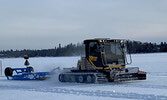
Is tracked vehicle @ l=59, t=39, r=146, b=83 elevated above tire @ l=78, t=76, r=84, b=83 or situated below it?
above

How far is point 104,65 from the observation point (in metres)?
14.7

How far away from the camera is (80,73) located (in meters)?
15.2

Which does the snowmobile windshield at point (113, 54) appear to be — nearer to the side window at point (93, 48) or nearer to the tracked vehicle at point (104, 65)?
the tracked vehicle at point (104, 65)

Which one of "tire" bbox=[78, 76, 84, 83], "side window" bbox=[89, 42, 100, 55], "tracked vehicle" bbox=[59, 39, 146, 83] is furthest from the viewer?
"tire" bbox=[78, 76, 84, 83]

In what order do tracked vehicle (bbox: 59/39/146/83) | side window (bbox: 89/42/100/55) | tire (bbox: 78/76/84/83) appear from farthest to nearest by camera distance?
tire (bbox: 78/76/84/83) < side window (bbox: 89/42/100/55) < tracked vehicle (bbox: 59/39/146/83)

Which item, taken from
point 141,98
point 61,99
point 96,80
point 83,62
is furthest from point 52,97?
point 83,62

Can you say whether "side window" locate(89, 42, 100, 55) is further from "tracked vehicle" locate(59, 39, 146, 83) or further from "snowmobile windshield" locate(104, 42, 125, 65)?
"snowmobile windshield" locate(104, 42, 125, 65)

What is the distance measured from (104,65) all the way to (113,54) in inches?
36.9

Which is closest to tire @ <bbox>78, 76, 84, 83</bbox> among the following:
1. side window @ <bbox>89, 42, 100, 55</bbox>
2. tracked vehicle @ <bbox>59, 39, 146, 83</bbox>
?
tracked vehicle @ <bbox>59, 39, 146, 83</bbox>

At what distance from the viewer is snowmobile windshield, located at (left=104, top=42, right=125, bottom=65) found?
15.1m

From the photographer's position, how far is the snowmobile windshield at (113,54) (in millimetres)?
15078

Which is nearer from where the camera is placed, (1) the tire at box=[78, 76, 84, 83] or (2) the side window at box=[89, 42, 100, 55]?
(2) the side window at box=[89, 42, 100, 55]

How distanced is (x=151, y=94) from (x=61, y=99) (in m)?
3.01

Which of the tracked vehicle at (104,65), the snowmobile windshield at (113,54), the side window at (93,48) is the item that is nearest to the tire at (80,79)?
the tracked vehicle at (104,65)
